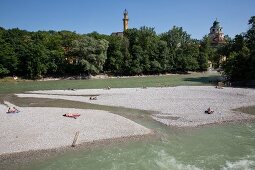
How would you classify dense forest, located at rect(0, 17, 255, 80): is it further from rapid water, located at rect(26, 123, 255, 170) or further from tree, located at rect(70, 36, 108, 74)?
rapid water, located at rect(26, 123, 255, 170)

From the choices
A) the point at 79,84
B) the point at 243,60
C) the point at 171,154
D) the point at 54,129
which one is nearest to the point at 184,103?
the point at 171,154

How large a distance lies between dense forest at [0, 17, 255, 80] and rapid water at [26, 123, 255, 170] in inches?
1879

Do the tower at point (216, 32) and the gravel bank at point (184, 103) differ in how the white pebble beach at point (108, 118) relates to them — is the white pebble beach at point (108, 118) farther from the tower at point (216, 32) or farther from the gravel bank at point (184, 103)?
the tower at point (216, 32)

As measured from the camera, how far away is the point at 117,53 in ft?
340

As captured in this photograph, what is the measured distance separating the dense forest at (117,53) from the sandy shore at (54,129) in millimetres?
48200

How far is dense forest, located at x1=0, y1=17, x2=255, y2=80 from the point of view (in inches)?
3190

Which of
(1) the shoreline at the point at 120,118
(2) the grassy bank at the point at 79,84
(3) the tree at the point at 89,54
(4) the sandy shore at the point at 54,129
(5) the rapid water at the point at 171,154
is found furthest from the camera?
(3) the tree at the point at 89,54

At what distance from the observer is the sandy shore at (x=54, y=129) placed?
25438 mm

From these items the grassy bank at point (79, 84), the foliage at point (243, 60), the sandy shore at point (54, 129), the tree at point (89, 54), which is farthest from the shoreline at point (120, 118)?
the tree at point (89, 54)

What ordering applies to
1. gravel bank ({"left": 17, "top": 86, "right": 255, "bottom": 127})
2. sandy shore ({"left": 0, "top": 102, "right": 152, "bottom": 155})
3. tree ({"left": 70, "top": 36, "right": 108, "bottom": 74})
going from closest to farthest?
sandy shore ({"left": 0, "top": 102, "right": 152, "bottom": 155})
gravel bank ({"left": 17, "top": 86, "right": 255, "bottom": 127})
tree ({"left": 70, "top": 36, "right": 108, "bottom": 74})

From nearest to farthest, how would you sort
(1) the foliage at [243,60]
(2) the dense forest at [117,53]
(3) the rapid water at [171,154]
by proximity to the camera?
(3) the rapid water at [171,154] → (1) the foliage at [243,60] → (2) the dense forest at [117,53]

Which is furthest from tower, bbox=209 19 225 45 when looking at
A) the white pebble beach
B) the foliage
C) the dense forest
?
the white pebble beach

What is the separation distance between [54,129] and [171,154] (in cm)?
1169

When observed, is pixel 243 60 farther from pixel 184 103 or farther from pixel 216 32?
pixel 216 32
